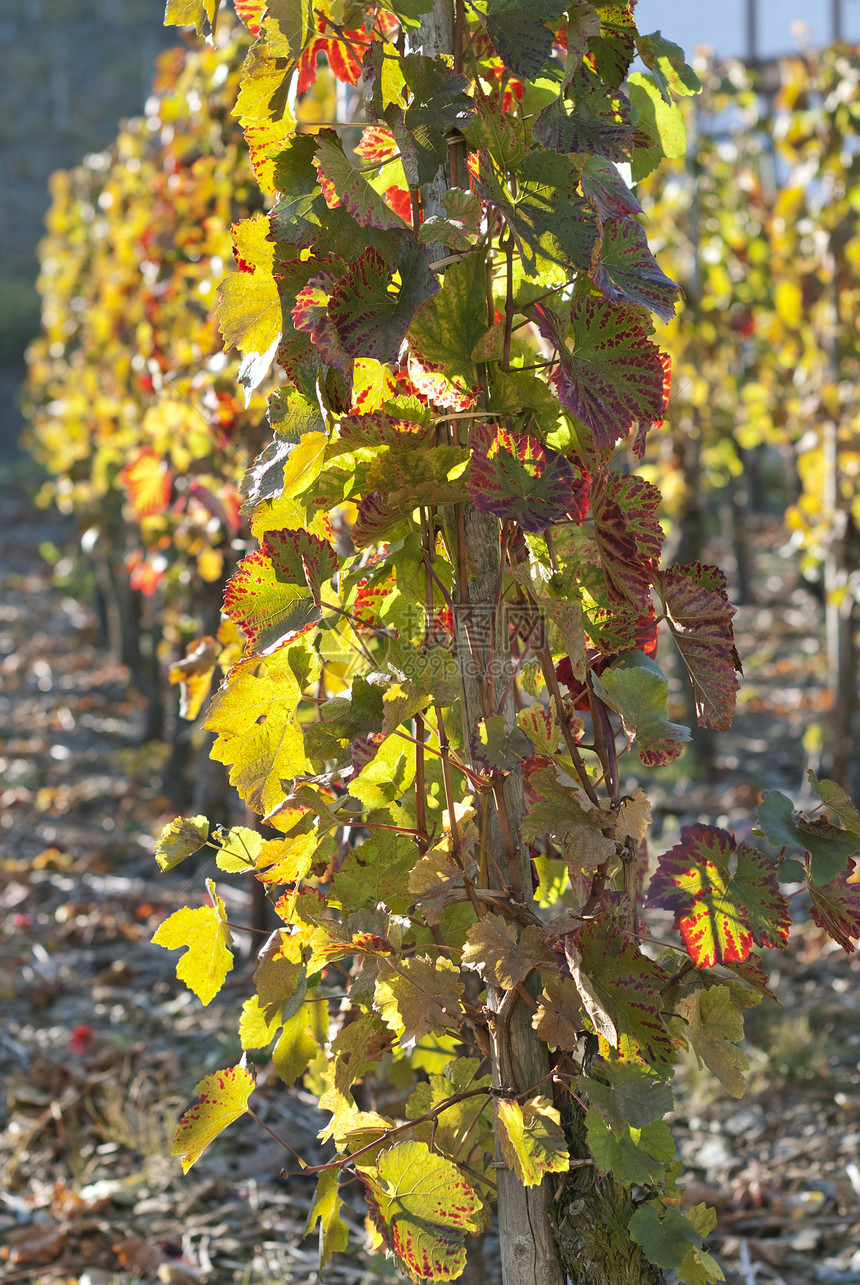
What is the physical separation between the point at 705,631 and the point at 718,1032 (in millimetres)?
367

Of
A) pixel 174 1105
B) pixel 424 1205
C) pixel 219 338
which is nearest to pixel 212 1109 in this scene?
pixel 424 1205

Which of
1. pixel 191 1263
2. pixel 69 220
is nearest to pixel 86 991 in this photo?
pixel 191 1263

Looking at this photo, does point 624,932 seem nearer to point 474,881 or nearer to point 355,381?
point 474,881

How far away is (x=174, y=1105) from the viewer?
2.25 meters

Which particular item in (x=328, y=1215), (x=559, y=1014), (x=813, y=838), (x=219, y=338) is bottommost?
(x=328, y=1215)

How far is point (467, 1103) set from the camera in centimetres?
102

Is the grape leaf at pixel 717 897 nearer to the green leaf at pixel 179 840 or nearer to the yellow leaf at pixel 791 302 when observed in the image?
the green leaf at pixel 179 840

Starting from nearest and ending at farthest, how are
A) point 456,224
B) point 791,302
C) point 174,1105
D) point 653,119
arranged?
point 456,224 < point 653,119 < point 174,1105 < point 791,302

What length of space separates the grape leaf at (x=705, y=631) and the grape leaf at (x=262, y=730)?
34 centimetres

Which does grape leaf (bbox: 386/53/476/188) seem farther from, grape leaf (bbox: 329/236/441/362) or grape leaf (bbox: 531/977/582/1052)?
grape leaf (bbox: 531/977/582/1052)

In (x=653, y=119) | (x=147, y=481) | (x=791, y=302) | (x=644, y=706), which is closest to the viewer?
(x=644, y=706)

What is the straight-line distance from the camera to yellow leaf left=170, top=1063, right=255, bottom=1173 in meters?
0.98

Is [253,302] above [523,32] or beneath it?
beneath

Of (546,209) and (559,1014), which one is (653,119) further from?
(559,1014)
